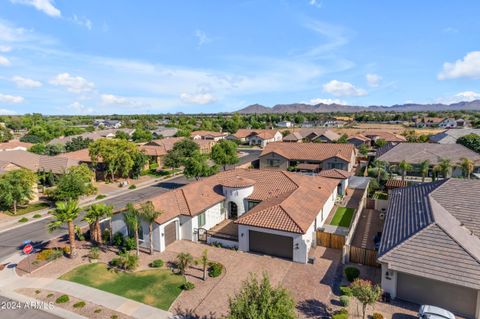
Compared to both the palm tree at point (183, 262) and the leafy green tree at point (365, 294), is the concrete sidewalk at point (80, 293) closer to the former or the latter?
the palm tree at point (183, 262)

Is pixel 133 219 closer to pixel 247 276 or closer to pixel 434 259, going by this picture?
pixel 247 276

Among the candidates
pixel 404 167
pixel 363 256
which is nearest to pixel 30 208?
pixel 363 256

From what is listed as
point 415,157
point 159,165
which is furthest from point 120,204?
point 415,157

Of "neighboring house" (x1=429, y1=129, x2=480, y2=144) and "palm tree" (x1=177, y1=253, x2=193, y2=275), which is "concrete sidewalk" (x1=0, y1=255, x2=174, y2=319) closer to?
"palm tree" (x1=177, y1=253, x2=193, y2=275)

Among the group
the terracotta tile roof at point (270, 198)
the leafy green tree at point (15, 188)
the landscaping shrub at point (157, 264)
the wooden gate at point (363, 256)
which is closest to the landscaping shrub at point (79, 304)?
the landscaping shrub at point (157, 264)

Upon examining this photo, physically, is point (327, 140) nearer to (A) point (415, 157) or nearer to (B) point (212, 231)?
(A) point (415, 157)

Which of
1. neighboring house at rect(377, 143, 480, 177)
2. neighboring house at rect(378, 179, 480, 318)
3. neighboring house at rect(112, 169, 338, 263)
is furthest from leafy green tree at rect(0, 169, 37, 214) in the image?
neighboring house at rect(377, 143, 480, 177)

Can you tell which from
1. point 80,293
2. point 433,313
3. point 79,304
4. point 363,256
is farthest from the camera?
point 363,256

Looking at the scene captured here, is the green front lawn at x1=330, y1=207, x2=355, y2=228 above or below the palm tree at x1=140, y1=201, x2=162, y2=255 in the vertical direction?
below
